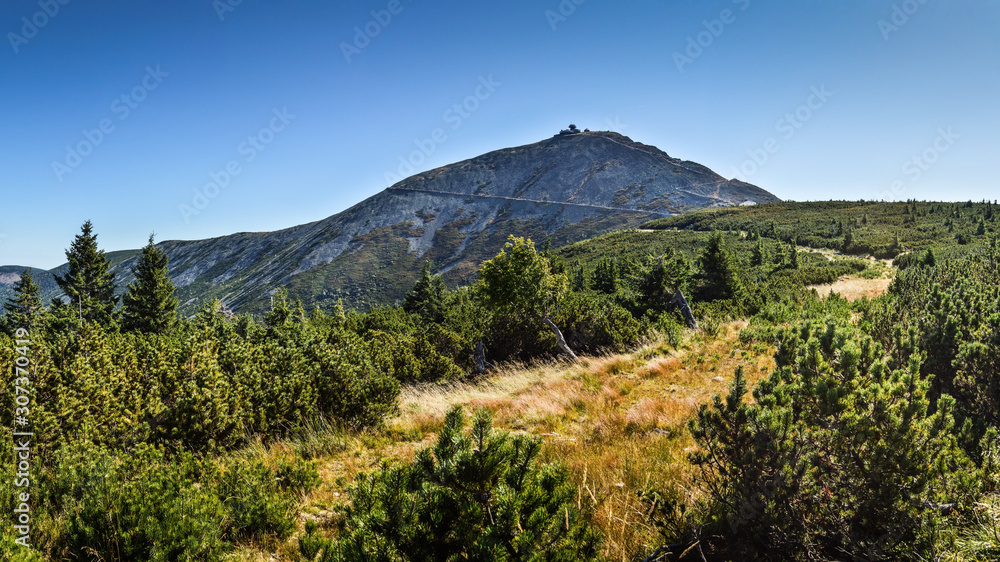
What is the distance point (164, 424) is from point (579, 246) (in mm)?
85254

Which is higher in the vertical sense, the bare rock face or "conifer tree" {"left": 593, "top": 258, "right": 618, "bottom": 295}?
the bare rock face

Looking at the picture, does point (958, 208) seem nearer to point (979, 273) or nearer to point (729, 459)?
point (979, 273)

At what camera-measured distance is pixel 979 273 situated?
13016 millimetres

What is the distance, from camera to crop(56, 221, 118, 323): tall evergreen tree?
109ft

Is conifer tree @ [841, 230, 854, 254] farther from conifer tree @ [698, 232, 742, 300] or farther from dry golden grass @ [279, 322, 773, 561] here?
dry golden grass @ [279, 322, 773, 561]

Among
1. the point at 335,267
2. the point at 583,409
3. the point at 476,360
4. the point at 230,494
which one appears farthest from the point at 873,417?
the point at 335,267

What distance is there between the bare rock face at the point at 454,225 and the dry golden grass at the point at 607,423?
117108mm

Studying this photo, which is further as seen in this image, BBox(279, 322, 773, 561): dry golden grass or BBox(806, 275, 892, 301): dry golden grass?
BBox(806, 275, 892, 301): dry golden grass

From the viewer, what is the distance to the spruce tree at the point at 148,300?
108 feet

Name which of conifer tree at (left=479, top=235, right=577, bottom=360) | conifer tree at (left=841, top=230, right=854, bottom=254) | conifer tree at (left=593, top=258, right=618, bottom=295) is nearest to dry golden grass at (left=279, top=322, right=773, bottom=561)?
conifer tree at (left=479, top=235, right=577, bottom=360)

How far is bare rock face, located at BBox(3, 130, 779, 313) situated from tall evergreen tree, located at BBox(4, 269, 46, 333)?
88558 mm

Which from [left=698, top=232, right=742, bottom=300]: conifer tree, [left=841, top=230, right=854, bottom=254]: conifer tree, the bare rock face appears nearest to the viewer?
[left=698, top=232, right=742, bottom=300]: conifer tree

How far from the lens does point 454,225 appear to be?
175500mm

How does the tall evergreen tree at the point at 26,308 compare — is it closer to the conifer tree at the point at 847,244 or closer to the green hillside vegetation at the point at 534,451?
the green hillside vegetation at the point at 534,451
